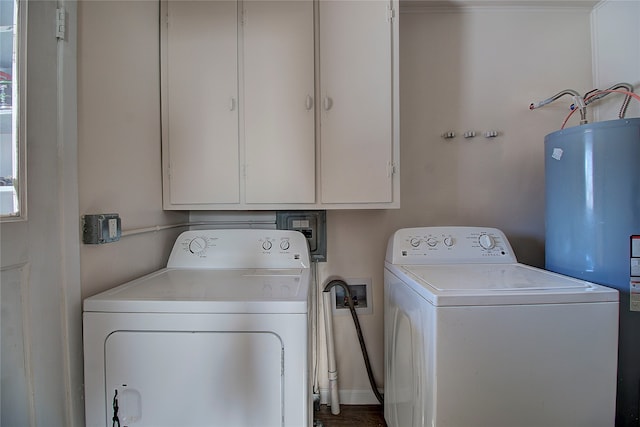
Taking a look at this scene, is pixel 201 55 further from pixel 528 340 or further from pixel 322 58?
pixel 528 340

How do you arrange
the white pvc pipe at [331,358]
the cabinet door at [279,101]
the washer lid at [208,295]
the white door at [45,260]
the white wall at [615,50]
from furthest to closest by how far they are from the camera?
the white pvc pipe at [331,358] → the white wall at [615,50] → the cabinet door at [279,101] → the washer lid at [208,295] → the white door at [45,260]

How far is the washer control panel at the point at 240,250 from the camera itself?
1.31 m

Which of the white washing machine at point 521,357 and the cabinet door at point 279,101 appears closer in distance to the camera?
the white washing machine at point 521,357

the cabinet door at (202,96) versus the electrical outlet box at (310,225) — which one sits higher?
the cabinet door at (202,96)

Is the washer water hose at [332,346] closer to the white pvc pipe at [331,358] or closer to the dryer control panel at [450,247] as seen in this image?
the white pvc pipe at [331,358]

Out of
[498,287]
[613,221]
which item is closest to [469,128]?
[613,221]

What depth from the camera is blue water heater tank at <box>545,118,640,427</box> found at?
1.00 metres

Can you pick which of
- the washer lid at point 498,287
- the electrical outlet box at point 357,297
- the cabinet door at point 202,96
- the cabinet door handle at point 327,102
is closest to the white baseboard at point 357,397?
the electrical outlet box at point 357,297

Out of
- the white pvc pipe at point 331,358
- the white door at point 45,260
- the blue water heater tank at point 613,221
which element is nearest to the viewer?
the white door at point 45,260


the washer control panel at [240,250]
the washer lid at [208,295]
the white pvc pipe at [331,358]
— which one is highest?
the washer control panel at [240,250]

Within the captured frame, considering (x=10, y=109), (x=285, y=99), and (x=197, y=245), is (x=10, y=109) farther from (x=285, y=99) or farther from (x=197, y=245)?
(x=285, y=99)

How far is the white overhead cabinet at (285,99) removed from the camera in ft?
4.26

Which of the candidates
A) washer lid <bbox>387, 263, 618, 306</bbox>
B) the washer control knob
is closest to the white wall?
the washer control knob

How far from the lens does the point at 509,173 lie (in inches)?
65.0
